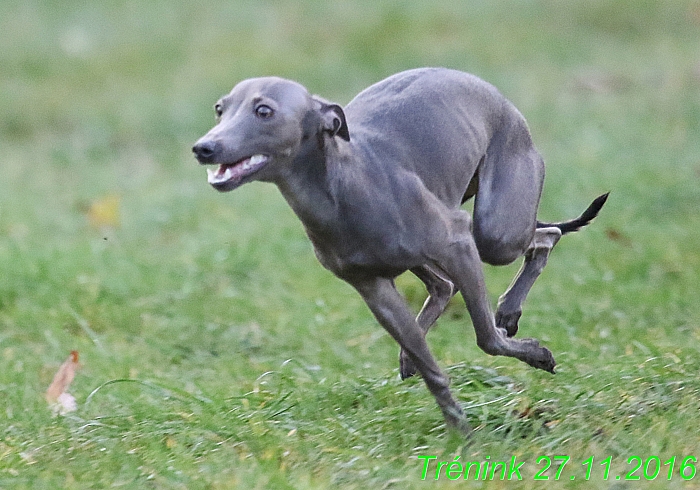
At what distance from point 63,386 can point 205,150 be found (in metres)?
2.05

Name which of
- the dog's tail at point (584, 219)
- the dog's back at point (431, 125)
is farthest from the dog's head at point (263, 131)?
the dog's tail at point (584, 219)

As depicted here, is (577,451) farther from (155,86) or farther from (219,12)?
(219,12)

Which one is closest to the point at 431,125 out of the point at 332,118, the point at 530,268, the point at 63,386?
the point at 332,118

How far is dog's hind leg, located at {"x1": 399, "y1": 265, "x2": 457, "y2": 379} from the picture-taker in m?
4.84

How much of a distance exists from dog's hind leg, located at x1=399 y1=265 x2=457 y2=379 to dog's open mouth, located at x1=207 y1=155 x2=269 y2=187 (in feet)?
3.78

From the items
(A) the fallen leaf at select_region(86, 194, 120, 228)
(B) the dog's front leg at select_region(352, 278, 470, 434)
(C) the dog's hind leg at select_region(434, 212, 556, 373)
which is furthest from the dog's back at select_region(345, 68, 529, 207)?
(A) the fallen leaf at select_region(86, 194, 120, 228)

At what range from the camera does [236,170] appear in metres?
3.86

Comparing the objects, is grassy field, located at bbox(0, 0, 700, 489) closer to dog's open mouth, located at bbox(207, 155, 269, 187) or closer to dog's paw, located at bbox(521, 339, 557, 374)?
dog's paw, located at bbox(521, 339, 557, 374)

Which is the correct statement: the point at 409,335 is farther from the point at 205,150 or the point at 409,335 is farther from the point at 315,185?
the point at 205,150

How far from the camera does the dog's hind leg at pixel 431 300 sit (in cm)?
484

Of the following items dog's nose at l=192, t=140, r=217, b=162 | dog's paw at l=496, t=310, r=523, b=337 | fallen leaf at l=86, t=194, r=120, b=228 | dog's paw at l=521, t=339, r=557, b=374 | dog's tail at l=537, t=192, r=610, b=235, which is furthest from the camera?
fallen leaf at l=86, t=194, r=120, b=228

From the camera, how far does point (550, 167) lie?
9.05 metres

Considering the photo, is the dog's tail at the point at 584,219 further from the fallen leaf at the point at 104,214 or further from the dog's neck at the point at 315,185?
the fallen leaf at the point at 104,214

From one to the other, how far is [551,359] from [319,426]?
0.93 m
